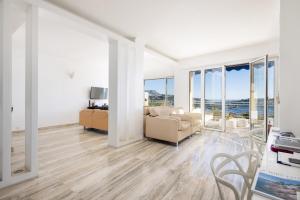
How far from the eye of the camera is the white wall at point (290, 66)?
185 cm

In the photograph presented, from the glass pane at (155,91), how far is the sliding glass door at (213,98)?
272cm

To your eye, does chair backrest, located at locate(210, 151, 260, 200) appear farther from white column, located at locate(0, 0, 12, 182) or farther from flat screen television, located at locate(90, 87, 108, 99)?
flat screen television, located at locate(90, 87, 108, 99)

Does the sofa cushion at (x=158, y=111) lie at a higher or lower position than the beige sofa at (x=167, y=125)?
higher

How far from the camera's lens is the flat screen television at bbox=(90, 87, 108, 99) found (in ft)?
21.9

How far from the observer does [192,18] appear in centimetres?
296

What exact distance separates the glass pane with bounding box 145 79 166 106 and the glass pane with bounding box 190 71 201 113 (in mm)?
2082

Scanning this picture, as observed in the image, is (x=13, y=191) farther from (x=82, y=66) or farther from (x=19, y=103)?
(x=82, y=66)

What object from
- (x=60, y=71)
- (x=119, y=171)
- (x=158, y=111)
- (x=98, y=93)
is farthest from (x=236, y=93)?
(x=60, y=71)

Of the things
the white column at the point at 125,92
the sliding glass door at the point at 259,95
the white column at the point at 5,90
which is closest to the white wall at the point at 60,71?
the white column at the point at 125,92

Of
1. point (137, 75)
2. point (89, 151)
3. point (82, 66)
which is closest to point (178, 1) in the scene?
point (137, 75)

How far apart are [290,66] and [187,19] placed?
1.89 m

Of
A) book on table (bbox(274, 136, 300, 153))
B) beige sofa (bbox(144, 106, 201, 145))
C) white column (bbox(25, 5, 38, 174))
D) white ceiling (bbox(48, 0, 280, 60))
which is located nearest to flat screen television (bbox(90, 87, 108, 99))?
beige sofa (bbox(144, 106, 201, 145))

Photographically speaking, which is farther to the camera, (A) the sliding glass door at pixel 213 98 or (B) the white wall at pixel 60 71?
(A) the sliding glass door at pixel 213 98

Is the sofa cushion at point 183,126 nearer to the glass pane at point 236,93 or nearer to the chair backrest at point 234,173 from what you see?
the glass pane at point 236,93
